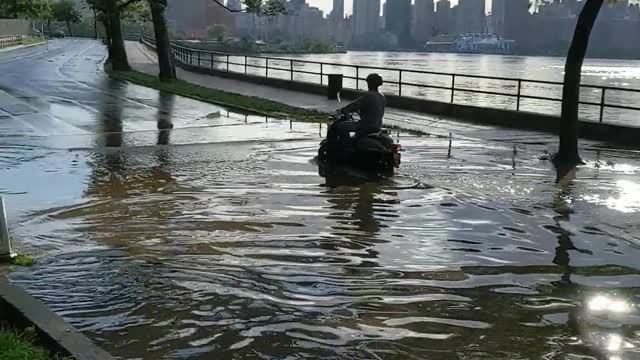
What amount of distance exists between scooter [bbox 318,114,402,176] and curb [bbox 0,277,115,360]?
680 centimetres

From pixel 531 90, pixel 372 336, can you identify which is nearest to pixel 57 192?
pixel 372 336

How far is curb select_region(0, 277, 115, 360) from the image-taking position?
447 cm

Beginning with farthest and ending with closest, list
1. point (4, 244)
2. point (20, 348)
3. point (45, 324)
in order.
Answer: point (4, 244) < point (45, 324) < point (20, 348)

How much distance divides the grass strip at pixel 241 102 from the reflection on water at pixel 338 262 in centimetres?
851

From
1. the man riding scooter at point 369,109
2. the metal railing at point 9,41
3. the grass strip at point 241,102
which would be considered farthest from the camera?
the metal railing at point 9,41

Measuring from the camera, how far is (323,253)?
23.9ft

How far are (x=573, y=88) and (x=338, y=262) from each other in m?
8.16

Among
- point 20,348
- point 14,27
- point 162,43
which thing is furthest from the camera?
point 14,27

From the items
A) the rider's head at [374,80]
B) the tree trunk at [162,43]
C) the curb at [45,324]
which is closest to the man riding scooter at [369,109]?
the rider's head at [374,80]

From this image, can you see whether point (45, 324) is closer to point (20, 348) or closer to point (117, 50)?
point (20, 348)

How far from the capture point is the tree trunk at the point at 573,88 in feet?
43.4

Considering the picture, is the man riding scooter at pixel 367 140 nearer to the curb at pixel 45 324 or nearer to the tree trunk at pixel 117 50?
the curb at pixel 45 324

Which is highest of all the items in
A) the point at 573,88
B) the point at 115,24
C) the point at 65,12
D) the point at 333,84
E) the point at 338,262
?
the point at 65,12

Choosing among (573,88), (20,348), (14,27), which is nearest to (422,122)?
(573,88)
